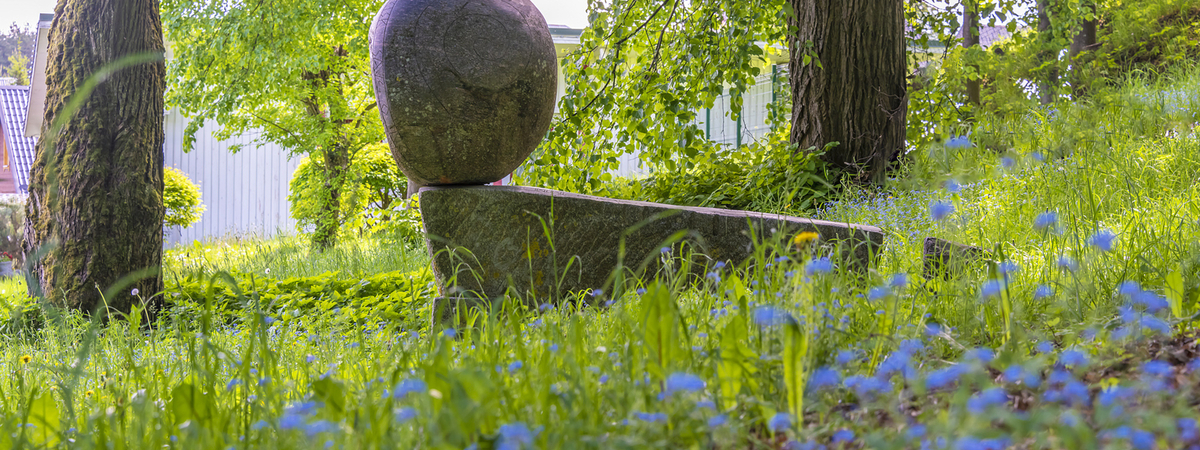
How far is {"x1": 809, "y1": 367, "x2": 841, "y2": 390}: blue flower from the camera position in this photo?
1.04m

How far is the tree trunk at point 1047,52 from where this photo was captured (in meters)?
6.55

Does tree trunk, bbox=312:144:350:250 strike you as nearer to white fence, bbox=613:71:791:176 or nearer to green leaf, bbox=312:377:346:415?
white fence, bbox=613:71:791:176

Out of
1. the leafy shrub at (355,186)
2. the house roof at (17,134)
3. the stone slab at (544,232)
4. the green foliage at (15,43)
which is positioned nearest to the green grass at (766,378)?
the stone slab at (544,232)

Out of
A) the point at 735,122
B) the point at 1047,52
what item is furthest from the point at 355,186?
the point at 1047,52

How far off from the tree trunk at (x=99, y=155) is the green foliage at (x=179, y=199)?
6.63 metres

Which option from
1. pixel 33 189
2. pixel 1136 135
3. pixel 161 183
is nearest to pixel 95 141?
pixel 161 183

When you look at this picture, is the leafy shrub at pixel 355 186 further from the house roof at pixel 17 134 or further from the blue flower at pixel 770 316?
the house roof at pixel 17 134

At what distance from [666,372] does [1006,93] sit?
10034mm

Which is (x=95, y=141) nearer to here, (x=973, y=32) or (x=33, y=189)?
(x=33, y=189)

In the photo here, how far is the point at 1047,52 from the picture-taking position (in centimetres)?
857

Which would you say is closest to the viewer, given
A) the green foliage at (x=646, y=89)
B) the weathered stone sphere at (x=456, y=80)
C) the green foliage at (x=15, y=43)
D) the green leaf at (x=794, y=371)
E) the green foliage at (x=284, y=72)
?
the green leaf at (x=794, y=371)

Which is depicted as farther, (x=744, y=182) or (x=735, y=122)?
(x=735, y=122)

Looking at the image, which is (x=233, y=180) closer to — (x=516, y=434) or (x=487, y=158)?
(x=487, y=158)

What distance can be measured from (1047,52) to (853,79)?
Answer: 16.2 ft
